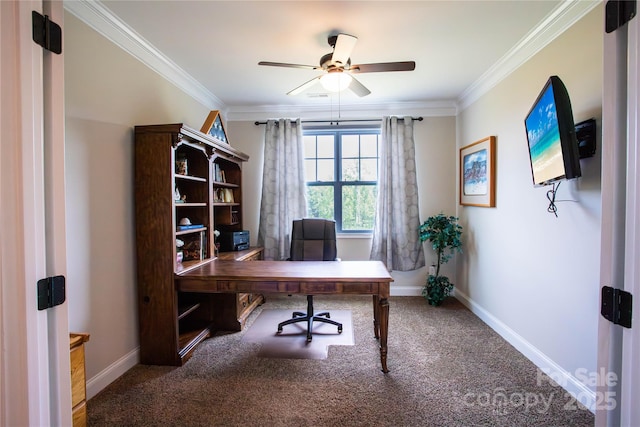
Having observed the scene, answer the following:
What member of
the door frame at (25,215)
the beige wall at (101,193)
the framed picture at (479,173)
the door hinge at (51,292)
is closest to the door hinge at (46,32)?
the door frame at (25,215)

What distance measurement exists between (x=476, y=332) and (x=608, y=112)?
265cm

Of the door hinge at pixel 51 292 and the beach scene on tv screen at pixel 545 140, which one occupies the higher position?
the beach scene on tv screen at pixel 545 140

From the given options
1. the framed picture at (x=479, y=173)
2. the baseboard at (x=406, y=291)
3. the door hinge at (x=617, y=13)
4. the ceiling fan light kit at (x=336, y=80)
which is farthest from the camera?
the baseboard at (x=406, y=291)

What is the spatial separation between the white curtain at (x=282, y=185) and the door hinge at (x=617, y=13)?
3353 millimetres

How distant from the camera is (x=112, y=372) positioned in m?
2.15

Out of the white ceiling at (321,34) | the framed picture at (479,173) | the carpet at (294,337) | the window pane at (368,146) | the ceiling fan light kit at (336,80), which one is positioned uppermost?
the white ceiling at (321,34)

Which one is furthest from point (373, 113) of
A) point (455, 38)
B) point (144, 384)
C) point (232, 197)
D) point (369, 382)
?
point (144, 384)

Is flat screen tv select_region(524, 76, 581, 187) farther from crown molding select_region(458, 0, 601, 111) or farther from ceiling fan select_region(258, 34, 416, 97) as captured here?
ceiling fan select_region(258, 34, 416, 97)

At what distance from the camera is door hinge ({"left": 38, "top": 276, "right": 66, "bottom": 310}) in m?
0.84

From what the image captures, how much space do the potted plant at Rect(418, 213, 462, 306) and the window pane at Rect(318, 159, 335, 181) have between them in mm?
1430

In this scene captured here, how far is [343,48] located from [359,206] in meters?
2.47

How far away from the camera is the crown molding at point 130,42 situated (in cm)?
191

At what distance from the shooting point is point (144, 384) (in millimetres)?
2133

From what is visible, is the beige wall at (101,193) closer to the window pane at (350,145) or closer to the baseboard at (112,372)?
the baseboard at (112,372)
